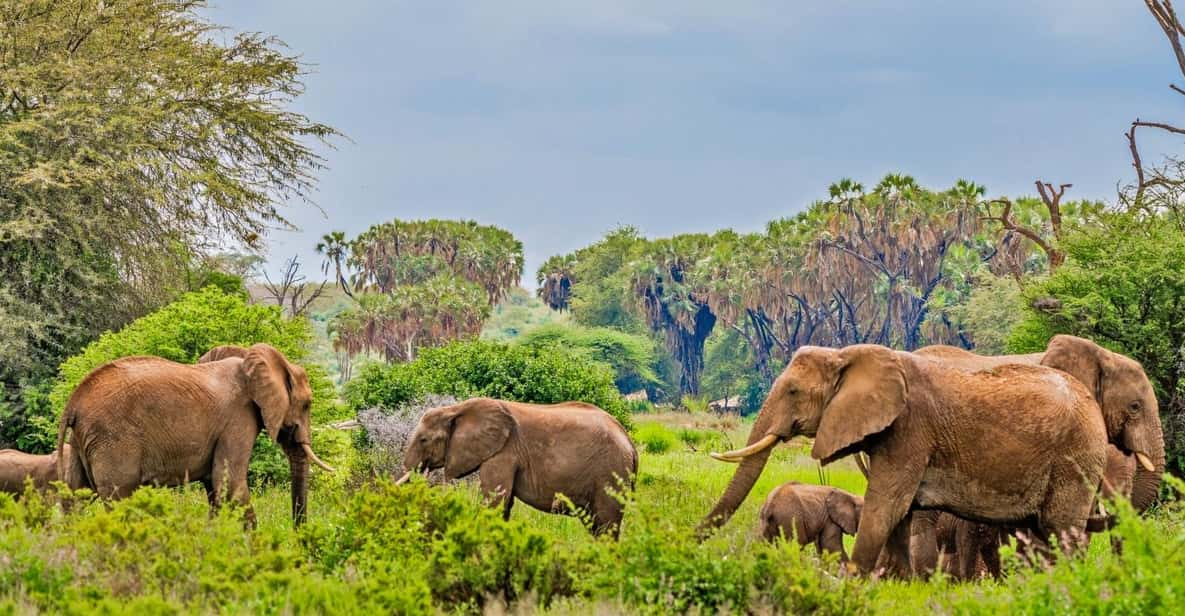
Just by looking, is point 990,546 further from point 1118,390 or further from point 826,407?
point 826,407

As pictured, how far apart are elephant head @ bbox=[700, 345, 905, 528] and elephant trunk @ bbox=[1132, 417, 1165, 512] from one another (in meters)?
3.12

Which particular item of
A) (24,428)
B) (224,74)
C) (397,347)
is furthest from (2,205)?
(397,347)

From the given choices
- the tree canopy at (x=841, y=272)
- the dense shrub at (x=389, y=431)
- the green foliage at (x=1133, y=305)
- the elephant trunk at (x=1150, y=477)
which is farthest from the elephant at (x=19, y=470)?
the tree canopy at (x=841, y=272)

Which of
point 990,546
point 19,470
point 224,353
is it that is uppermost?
point 224,353

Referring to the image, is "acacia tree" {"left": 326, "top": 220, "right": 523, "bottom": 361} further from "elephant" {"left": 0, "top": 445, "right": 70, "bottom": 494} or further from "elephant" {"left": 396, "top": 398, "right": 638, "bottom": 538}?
"elephant" {"left": 396, "top": 398, "right": 638, "bottom": 538}

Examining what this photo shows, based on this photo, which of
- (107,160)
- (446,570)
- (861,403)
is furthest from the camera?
(107,160)

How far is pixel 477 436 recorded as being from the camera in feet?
38.7

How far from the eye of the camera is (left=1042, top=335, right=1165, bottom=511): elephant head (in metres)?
11.3

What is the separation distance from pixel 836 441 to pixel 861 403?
32 centimetres

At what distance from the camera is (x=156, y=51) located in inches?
1179

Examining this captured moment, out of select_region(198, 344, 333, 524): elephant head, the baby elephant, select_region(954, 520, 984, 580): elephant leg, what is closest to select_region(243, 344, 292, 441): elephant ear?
select_region(198, 344, 333, 524): elephant head

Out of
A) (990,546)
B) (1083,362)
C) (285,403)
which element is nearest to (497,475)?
(285,403)

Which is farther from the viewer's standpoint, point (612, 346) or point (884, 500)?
point (612, 346)

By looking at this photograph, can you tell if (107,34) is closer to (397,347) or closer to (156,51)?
(156,51)
